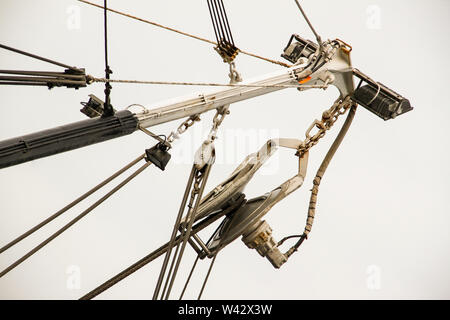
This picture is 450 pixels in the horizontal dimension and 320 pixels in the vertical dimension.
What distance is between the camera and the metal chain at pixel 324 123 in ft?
24.1

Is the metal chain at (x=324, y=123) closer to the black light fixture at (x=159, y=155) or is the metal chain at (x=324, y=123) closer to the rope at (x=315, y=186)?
the rope at (x=315, y=186)

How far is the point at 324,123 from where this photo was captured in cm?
746

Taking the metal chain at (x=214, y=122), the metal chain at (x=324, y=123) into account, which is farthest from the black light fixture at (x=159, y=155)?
the metal chain at (x=324, y=123)

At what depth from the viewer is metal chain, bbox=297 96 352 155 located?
7332 mm

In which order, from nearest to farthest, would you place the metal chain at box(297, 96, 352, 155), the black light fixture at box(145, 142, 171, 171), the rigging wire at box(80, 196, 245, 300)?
the black light fixture at box(145, 142, 171, 171) → the rigging wire at box(80, 196, 245, 300) → the metal chain at box(297, 96, 352, 155)

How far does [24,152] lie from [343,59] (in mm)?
3314

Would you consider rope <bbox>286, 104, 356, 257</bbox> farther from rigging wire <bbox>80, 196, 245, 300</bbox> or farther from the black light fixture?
the black light fixture

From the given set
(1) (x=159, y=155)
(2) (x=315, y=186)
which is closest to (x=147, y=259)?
(1) (x=159, y=155)

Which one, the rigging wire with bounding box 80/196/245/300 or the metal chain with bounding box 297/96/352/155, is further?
the metal chain with bounding box 297/96/352/155

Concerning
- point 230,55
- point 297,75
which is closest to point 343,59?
point 297,75

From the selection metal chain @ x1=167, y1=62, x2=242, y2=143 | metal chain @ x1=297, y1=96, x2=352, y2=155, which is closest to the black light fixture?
metal chain @ x1=167, y1=62, x2=242, y2=143

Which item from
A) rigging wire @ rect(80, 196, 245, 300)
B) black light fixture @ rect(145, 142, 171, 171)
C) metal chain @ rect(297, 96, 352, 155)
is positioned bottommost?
rigging wire @ rect(80, 196, 245, 300)

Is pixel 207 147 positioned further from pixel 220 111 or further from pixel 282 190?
pixel 282 190

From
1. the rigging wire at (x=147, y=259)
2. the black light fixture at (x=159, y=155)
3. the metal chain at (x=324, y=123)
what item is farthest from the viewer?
the metal chain at (x=324, y=123)
